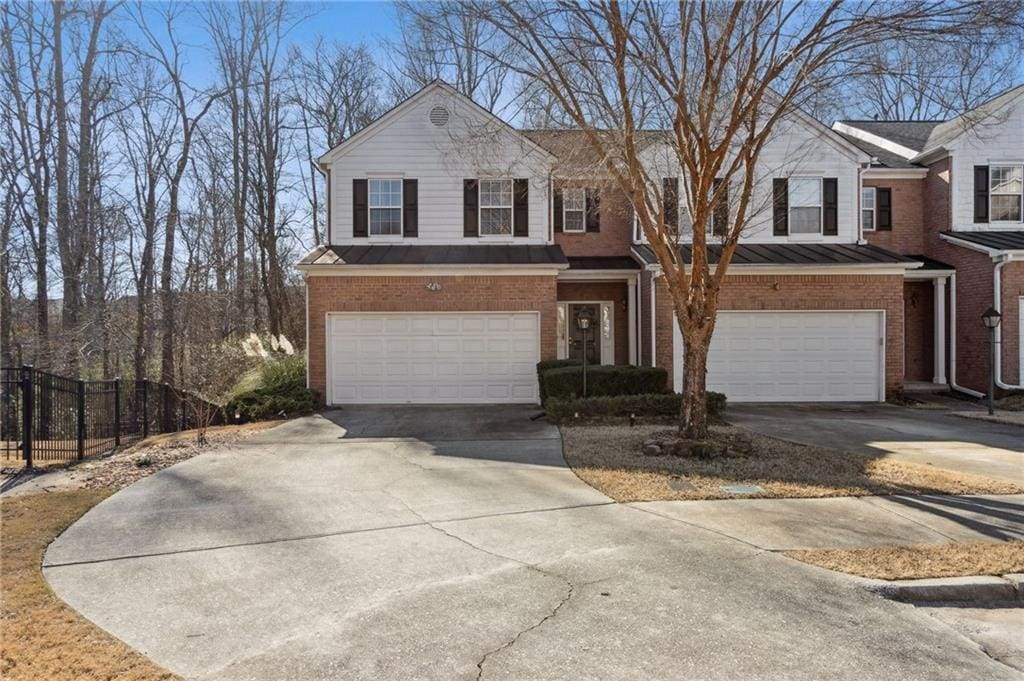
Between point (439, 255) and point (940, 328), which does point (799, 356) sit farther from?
point (439, 255)

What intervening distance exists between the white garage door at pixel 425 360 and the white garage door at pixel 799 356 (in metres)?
5.01

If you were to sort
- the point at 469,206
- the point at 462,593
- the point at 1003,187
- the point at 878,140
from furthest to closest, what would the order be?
1. the point at 878,140
2. the point at 1003,187
3. the point at 469,206
4. the point at 462,593

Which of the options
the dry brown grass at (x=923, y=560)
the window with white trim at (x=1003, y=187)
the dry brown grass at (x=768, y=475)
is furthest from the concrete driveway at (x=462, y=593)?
the window with white trim at (x=1003, y=187)

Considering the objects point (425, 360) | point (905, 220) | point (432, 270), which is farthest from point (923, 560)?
point (905, 220)

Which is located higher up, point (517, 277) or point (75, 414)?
point (517, 277)

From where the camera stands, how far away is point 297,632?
3828 mm

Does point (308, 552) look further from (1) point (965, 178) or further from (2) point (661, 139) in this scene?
(1) point (965, 178)

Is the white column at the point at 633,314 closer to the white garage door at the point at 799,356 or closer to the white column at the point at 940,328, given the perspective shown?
the white garage door at the point at 799,356

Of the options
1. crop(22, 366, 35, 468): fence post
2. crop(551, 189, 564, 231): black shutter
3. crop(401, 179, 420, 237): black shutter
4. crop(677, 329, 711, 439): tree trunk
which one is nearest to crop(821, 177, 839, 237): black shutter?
crop(551, 189, 564, 231): black shutter

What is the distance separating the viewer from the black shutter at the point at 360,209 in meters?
16.2

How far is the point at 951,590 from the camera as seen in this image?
14.6ft

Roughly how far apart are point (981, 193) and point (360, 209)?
17.3 metres

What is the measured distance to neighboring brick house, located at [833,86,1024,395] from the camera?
1559cm

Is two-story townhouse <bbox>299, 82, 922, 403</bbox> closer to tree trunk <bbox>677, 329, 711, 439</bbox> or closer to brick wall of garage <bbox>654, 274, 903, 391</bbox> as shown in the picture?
brick wall of garage <bbox>654, 274, 903, 391</bbox>
